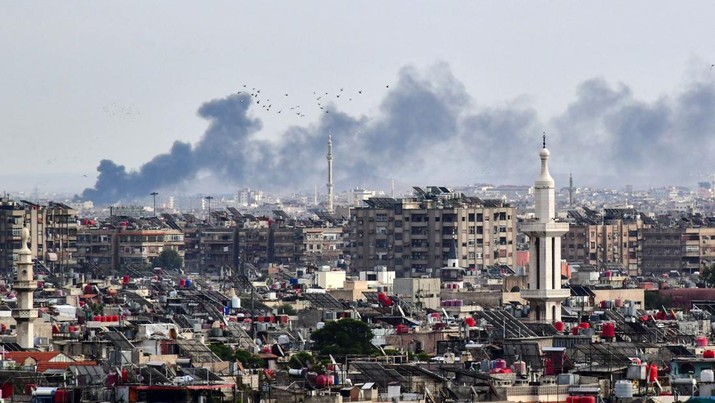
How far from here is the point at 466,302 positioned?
9988cm

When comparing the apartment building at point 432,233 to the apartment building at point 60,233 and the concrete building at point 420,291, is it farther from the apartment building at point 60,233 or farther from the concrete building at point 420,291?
the concrete building at point 420,291

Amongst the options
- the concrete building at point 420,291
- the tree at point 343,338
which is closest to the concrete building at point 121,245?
the concrete building at point 420,291

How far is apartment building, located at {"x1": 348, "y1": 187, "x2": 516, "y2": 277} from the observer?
516 ft

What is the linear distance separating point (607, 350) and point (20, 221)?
106 meters

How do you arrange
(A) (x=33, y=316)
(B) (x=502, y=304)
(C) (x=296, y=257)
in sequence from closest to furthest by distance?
1. (A) (x=33, y=316)
2. (B) (x=502, y=304)
3. (C) (x=296, y=257)

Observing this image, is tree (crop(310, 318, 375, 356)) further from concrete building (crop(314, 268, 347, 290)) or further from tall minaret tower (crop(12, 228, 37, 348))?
concrete building (crop(314, 268, 347, 290))

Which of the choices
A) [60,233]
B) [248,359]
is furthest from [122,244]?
[248,359]

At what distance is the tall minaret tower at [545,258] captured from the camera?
59969 millimetres

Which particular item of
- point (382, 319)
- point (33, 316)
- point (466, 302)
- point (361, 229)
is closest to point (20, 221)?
point (361, 229)

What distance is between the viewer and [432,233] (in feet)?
518

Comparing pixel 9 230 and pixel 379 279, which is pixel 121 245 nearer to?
pixel 9 230

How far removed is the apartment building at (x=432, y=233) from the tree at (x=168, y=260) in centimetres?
1454

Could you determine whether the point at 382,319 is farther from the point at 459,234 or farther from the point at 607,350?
the point at 459,234

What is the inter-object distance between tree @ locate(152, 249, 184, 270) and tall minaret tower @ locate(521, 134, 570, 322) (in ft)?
372
